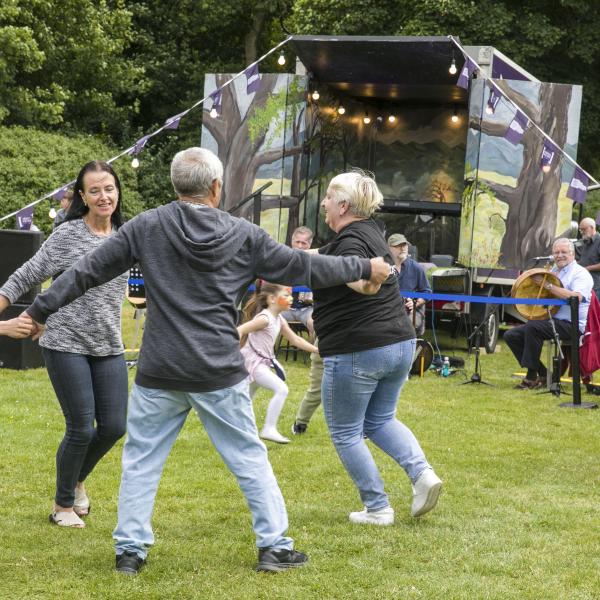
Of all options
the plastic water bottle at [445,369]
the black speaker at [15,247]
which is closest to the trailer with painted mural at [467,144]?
the plastic water bottle at [445,369]

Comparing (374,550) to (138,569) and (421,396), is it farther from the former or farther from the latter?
(421,396)

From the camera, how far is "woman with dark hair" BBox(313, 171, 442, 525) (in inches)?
215

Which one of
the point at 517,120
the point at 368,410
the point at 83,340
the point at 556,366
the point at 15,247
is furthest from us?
the point at 517,120

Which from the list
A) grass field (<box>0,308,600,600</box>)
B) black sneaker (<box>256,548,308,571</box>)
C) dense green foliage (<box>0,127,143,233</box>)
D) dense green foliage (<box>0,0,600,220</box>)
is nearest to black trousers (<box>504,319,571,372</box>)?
grass field (<box>0,308,600,600</box>)

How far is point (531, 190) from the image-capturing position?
559 inches

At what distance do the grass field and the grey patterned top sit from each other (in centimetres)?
98

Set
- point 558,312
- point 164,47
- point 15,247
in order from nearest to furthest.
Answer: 1. point 15,247
2. point 558,312
3. point 164,47

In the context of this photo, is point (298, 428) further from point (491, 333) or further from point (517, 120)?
point (491, 333)

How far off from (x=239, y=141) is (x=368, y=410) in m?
9.21

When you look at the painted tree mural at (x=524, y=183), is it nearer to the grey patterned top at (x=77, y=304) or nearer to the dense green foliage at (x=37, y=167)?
the grey patterned top at (x=77, y=304)

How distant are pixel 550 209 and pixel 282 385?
7204 mm

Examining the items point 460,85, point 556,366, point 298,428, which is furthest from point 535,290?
point 298,428

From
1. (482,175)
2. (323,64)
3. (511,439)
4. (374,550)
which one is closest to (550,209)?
(482,175)

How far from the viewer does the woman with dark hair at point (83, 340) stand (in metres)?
5.43
